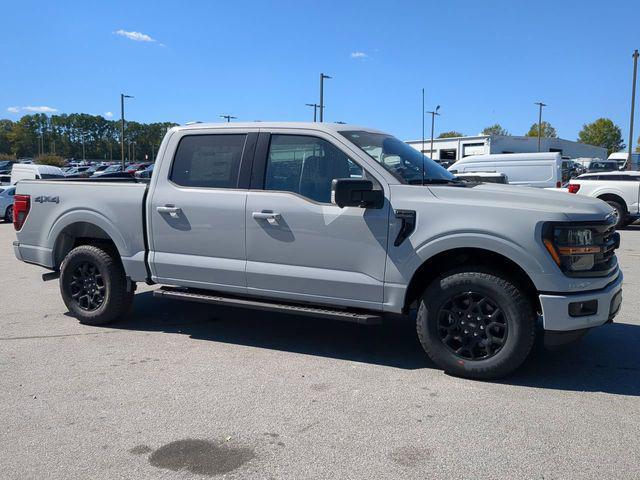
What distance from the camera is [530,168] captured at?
65.0 ft

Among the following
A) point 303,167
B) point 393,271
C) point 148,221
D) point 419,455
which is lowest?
point 419,455

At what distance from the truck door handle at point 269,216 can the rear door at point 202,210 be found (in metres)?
0.17

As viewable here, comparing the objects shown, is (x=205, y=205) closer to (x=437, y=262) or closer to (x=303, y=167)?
(x=303, y=167)

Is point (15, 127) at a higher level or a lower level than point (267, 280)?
higher

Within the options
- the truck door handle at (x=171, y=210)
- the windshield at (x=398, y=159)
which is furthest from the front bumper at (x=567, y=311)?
the truck door handle at (x=171, y=210)

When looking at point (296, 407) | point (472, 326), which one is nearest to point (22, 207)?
point (296, 407)

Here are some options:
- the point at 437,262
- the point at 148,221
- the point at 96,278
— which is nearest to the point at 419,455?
the point at 437,262

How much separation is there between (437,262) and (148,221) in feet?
9.12

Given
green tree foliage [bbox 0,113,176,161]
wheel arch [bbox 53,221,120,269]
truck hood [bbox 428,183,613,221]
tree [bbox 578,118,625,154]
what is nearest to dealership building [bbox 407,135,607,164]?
tree [bbox 578,118,625,154]

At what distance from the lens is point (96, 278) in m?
6.00

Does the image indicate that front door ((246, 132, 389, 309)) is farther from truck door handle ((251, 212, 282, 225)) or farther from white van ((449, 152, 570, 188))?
white van ((449, 152, 570, 188))

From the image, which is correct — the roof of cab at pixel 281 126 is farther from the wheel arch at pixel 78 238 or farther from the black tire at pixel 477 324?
the black tire at pixel 477 324

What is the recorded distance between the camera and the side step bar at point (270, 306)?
15.2ft

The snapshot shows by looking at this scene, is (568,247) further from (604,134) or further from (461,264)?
(604,134)
